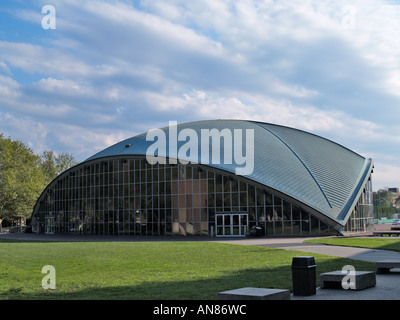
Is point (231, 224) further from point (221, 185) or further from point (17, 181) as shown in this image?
point (17, 181)

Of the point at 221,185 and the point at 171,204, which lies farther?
the point at 171,204

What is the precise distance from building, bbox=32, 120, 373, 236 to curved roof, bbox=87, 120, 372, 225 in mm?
103

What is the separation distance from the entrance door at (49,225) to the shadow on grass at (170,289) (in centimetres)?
4687

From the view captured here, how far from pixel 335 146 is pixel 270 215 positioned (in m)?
18.9

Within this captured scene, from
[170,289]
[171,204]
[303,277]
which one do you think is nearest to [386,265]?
[303,277]

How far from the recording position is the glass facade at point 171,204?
4066 centimetres

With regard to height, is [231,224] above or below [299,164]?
below

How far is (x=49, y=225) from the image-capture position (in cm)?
5756

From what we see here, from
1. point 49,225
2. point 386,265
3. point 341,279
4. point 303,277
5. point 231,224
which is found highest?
point 303,277

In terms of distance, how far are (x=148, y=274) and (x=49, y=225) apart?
4636 centimetres

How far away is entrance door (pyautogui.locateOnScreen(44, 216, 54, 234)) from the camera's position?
187 feet

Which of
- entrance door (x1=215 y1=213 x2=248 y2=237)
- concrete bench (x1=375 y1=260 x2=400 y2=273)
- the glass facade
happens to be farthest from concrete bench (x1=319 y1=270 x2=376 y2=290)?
entrance door (x1=215 y1=213 x2=248 y2=237)

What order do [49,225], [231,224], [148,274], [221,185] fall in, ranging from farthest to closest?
[49,225] < [221,185] < [231,224] < [148,274]

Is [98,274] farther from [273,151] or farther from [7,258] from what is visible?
[273,151]
